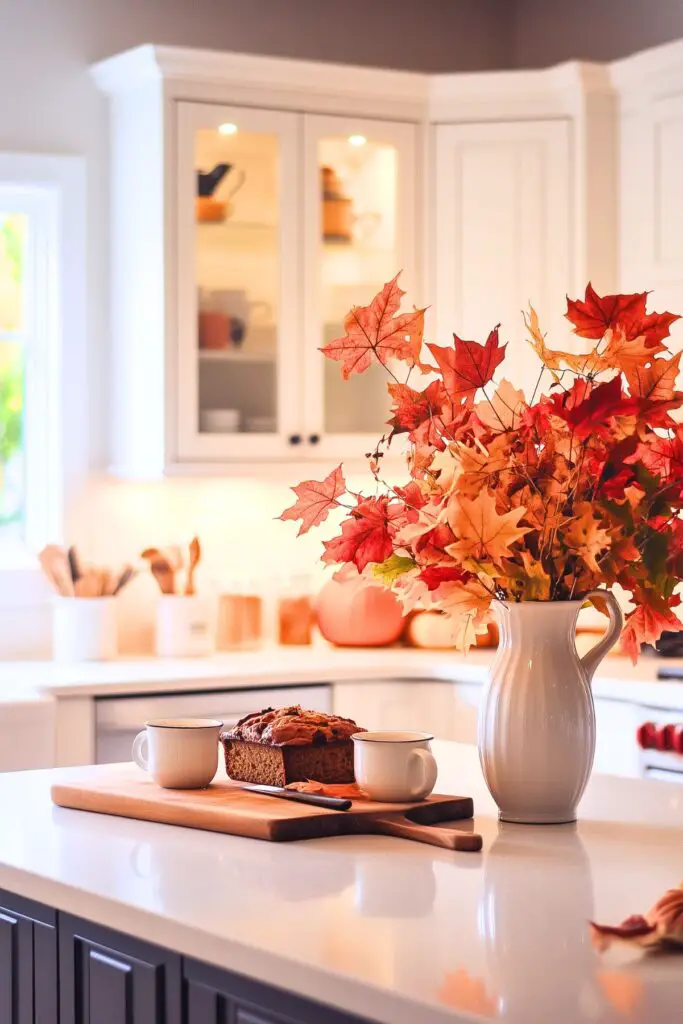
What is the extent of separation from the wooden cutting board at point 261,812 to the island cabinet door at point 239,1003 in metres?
0.28

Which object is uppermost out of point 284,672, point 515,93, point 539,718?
point 515,93

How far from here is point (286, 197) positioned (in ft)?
12.7

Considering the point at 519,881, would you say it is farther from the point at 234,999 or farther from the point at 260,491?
the point at 260,491

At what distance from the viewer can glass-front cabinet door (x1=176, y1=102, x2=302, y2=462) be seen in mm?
3771

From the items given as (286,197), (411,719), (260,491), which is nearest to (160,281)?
(286,197)

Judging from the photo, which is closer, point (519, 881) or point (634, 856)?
point (519, 881)

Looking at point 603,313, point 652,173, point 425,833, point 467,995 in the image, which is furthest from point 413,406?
point 652,173

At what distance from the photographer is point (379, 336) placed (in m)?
1.71

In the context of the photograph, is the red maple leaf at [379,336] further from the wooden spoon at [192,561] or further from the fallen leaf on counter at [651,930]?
the wooden spoon at [192,561]

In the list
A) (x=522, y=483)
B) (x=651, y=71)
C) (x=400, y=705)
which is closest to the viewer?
(x=522, y=483)

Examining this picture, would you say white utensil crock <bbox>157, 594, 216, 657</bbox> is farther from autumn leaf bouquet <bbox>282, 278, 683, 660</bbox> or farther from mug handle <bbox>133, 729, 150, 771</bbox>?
autumn leaf bouquet <bbox>282, 278, 683, 660</bbox>

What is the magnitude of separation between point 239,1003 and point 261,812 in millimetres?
375

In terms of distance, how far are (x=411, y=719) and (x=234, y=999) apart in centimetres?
232

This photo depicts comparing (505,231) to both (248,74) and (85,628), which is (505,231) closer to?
(248,74)
